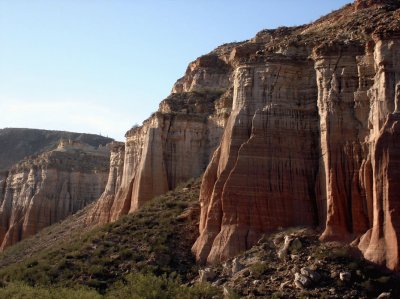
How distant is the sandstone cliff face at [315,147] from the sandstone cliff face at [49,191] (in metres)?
53.2

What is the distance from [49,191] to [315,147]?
196ft

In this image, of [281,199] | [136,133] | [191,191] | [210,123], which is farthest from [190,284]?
[136,133]

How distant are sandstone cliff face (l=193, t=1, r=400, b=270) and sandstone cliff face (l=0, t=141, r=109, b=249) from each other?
175 ft

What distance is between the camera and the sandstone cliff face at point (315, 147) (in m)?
35.3

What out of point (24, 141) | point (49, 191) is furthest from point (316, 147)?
point (24, 141)

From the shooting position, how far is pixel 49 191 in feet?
312

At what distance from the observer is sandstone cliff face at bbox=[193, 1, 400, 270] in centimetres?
3528

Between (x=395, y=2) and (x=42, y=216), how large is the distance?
5365 cm

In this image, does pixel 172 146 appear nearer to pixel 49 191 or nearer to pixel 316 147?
pixel 316 147

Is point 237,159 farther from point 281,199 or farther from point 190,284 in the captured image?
point 190,284

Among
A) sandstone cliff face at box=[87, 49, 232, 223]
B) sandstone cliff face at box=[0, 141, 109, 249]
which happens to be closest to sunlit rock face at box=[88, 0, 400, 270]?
sandstone cliff face at box=[87, 49, 232, 223]

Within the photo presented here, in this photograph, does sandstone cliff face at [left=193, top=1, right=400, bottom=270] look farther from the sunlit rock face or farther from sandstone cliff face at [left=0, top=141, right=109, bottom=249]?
sandstone cliff face at [left=0, top=141, right=109, bottom=249]

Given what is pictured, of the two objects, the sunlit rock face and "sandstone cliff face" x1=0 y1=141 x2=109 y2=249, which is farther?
"sandstone cliff face" x1=0 y1=141 x2=109 y2=249

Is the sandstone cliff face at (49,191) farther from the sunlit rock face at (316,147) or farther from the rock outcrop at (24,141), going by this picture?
the rock outcrop at (24,141)
